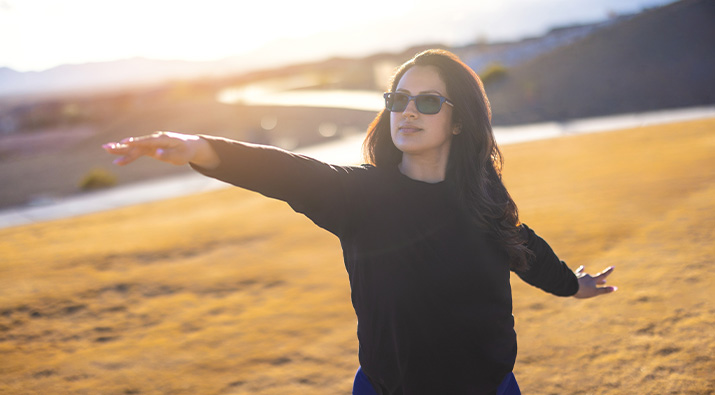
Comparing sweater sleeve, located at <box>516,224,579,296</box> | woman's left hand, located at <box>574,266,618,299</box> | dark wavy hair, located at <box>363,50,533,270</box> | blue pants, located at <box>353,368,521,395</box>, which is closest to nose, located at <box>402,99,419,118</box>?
dark wavy hair, located at <box>363,50,533,270</box>

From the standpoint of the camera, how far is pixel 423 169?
6.25 ft

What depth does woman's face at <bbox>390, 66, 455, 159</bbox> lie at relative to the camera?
6.21ft

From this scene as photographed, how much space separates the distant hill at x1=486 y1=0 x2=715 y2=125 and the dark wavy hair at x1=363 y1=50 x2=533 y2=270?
19.1 meters

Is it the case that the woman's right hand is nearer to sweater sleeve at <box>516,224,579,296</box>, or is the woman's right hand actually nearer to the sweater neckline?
the sweater neckline

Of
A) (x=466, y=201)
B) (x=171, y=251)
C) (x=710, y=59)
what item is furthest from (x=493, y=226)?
(x=710, y=59)

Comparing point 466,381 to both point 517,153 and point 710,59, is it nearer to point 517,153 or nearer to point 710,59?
point 517,153

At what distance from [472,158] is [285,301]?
12.4ft

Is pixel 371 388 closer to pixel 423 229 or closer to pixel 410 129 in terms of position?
pixel 423 229

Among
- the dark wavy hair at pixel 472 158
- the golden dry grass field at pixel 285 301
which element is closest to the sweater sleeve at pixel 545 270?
the dark wavy hair at pixel 472 158

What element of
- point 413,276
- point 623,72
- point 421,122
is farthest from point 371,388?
point 623,72

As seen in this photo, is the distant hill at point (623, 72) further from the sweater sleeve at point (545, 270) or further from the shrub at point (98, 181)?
the sweater sleeve at point (545, 270)

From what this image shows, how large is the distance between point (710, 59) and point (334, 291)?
94.0 ft

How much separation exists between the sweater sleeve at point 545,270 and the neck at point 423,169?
0.43 metres

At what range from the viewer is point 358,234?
5.74 feet
